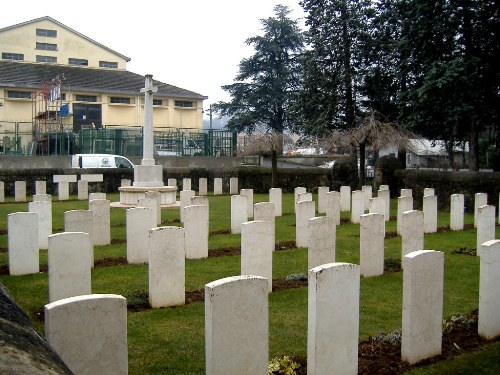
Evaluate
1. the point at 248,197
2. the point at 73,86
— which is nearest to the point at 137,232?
the point at 248,197

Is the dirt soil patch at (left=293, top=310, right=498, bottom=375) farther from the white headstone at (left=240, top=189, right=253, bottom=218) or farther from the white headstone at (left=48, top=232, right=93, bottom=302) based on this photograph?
the white headstone at (left=240, top=189, right=253, bottom=218)

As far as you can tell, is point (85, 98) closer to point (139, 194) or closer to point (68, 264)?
point (139, 194)

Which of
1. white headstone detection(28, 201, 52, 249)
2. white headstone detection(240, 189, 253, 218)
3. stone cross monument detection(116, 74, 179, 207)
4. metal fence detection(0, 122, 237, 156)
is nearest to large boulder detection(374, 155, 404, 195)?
white headstone detection(240, 189, 253, 218)

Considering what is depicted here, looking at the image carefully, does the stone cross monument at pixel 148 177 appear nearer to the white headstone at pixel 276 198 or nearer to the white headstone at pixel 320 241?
the white headstone at pixel 276 198

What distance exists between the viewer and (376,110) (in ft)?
91.3

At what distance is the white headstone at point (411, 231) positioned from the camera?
953 centimetres

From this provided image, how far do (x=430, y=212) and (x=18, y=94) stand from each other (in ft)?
118

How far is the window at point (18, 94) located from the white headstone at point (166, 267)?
38352 mm

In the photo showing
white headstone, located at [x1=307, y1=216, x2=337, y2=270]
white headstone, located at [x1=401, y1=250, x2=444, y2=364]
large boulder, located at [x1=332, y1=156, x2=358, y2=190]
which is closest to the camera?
white headstone, located at [x1=401, y1=250, x2=444, y2=364]

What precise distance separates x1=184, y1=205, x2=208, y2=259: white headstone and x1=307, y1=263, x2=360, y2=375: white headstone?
225 inches

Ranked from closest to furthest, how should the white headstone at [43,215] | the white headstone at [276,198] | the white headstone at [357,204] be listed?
the white headstone at [43,215] < the white headstone at [357,204] < the white headstone at [276,198]

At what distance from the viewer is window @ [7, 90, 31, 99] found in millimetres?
41081

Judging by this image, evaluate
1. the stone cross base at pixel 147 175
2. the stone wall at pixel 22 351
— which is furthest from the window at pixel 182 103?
the stone wall at pixel 22 351

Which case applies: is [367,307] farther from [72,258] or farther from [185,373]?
[72,258]
